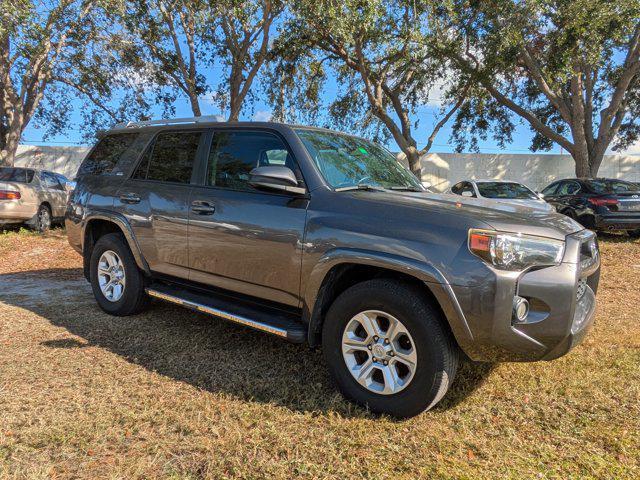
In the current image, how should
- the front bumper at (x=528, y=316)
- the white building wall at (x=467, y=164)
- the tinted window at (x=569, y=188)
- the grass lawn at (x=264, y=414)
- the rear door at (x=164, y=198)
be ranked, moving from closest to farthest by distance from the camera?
the grass lawn at (x=264, y=414) → the front bumper at (x=528, y=316) → the rear door at (x=164, y=198) → the tinted window at (x=569, y=188) → the white building wall at (x=467, y=164)

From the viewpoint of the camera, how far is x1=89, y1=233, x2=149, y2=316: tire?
183 inches

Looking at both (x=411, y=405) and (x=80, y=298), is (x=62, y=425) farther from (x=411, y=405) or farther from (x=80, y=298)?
(x=80, y=298)

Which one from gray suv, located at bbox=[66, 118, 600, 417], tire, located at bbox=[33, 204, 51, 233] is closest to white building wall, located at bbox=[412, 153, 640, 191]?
tire, located at bbox=[33, 204, 51, 233]

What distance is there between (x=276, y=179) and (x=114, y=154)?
2611 mm

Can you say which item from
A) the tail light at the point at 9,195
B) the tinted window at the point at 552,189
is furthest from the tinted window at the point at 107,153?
the tinted window at the point at 552,189

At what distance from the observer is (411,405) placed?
2820 mm

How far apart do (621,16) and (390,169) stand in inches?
398

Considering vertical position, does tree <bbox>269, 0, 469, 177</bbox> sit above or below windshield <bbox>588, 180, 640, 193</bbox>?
above

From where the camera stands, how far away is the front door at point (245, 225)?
10.9ft

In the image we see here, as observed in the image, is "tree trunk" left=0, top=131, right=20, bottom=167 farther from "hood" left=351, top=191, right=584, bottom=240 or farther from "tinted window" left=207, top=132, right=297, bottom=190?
"hood" left=351, top=191, right=584, bottom=240

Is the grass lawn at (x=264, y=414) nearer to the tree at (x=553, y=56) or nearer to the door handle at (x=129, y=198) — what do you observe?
the door handle at (x=129, y=198)

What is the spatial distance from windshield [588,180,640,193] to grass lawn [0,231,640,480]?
272 inches

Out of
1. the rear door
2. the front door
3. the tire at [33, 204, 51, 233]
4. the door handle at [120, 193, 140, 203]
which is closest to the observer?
the front door

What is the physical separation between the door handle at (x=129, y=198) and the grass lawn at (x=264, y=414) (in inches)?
46.8
